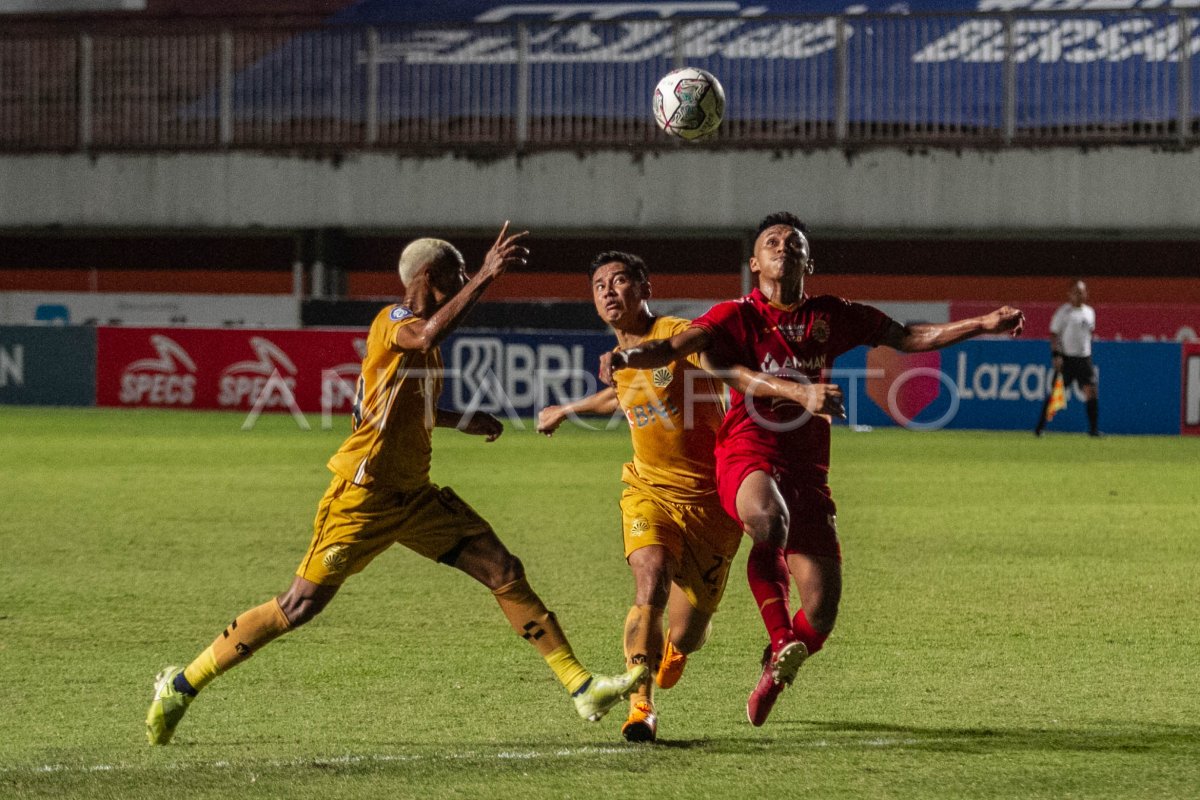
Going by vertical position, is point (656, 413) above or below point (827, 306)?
below

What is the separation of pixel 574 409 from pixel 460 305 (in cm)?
139

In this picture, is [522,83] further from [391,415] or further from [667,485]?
[391,415]

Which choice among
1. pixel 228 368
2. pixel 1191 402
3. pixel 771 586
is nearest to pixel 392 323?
pixel 771 586

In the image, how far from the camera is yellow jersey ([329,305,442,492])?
678cm

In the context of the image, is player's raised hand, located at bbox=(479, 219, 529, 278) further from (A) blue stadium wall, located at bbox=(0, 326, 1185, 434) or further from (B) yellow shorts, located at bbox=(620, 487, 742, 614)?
(A) blue stadium wall, located at bbox=(0, 326, 1185, 434)

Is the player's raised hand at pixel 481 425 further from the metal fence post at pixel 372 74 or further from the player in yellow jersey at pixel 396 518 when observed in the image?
the metal fence post at pixel 372 74

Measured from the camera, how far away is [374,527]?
6.78 m

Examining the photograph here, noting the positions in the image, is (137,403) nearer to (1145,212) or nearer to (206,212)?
(206,212)

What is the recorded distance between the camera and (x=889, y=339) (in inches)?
283

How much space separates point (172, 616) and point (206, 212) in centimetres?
2220

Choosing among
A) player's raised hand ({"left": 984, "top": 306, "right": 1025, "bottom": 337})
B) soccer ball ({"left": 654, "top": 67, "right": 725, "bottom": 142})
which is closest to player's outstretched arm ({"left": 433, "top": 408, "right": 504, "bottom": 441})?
player's raised hand ({"left": 984, "top": 306, "right": 1025, "bottom": 337})

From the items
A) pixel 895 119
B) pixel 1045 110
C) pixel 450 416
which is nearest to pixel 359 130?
pixel 895 119

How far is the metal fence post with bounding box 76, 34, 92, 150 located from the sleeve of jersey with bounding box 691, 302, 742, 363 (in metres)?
26.3

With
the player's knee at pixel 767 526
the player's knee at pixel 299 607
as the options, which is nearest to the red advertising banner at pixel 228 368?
the player's knee at pixel 299 607
